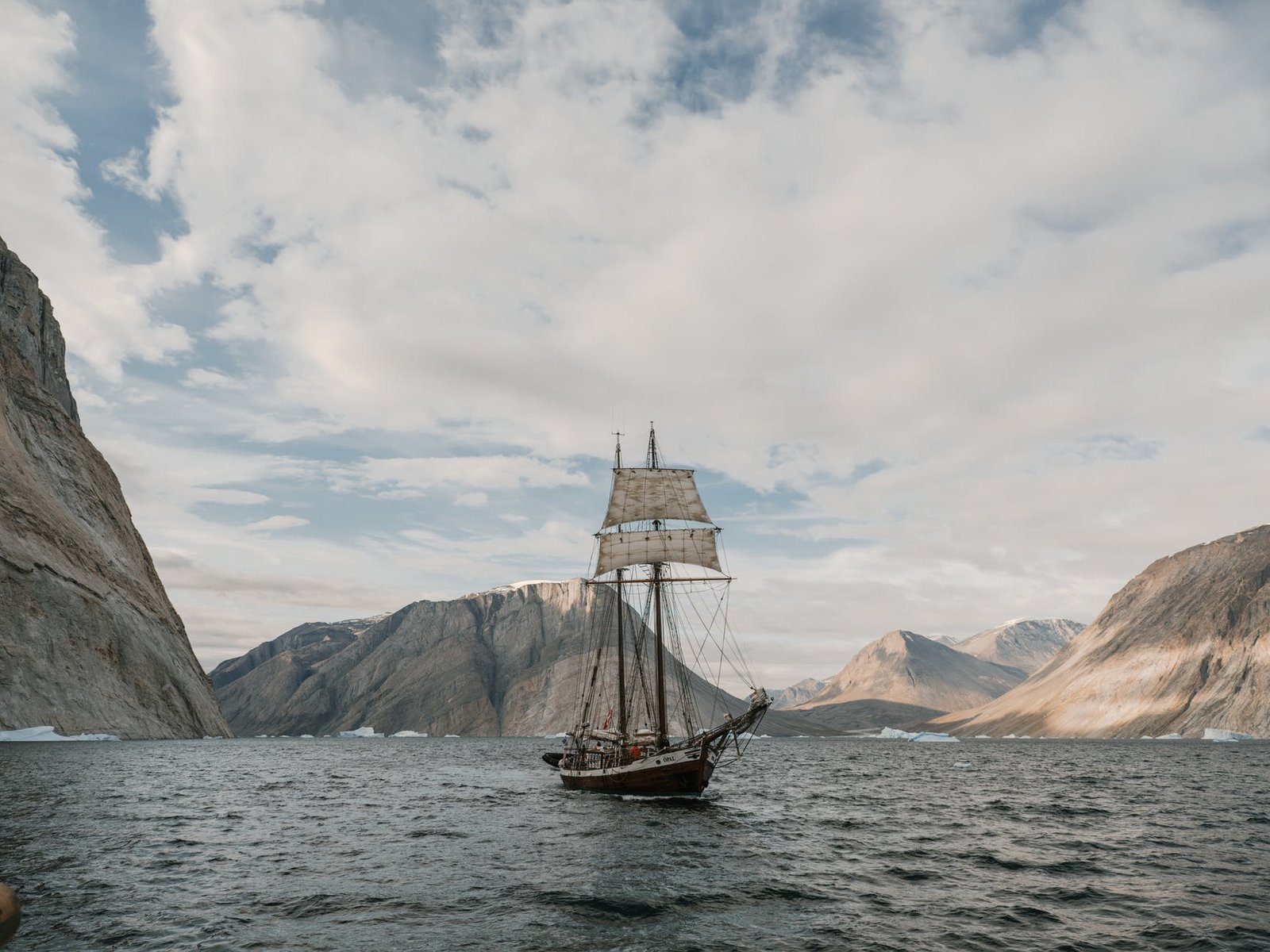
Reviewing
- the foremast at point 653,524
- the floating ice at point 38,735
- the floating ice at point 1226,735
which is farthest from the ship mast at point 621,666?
the floating ice at point 1226,735

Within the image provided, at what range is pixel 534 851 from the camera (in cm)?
3105

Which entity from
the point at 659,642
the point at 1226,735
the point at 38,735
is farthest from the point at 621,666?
the point at 1226,735

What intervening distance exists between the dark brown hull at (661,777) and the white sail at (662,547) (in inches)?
784

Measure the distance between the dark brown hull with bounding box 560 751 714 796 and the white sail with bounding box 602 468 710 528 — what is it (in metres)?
24.3

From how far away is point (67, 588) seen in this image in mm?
106750

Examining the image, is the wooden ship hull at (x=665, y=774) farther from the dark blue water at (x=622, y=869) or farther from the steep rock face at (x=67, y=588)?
the steep rock face at (x=67, y=588)

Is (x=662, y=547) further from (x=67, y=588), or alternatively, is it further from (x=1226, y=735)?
(x=1226, y=735)

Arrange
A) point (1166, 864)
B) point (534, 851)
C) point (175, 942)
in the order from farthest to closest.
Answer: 1. point (534, 851)
2. point (1166, 864)
3. point (175, 942)

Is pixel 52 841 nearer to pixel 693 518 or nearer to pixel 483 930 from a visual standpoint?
pixel 483 930

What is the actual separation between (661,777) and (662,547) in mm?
22544

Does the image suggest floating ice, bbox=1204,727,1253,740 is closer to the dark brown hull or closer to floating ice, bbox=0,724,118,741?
the dark brown hull

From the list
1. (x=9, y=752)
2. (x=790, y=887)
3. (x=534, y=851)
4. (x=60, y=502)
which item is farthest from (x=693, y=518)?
(x=60, y=502)

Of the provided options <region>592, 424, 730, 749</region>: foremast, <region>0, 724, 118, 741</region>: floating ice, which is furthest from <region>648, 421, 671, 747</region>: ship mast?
<region>0, 724, 118, 741</region>: floating ice

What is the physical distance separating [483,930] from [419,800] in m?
35.2
